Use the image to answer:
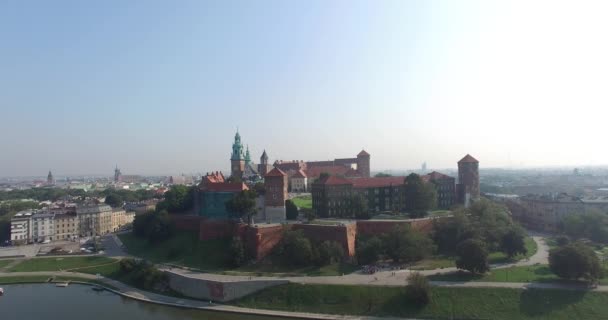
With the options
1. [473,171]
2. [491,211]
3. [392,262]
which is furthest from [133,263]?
[473,171]

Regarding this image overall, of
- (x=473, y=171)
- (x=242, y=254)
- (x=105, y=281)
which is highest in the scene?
(x=473, y=171)

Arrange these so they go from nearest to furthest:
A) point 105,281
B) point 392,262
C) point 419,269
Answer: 1. point 419,269
2. point 392,262
3. point 105,281

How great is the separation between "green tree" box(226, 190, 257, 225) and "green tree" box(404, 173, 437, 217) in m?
15.7

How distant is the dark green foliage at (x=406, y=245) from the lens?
34.3m

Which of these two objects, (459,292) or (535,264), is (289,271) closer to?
(459,292)

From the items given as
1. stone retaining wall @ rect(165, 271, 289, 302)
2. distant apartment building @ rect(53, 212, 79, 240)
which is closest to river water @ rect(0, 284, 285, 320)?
stone retaining wall @ rect(165, 271, 289, 302)

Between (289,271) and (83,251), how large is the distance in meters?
27.9

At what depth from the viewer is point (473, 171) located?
166 feet

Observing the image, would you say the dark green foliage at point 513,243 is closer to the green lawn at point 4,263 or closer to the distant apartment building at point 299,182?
the distant apartment building at point 299,182

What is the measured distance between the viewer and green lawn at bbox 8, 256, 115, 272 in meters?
43.1

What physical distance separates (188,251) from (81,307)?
1054 centimetres

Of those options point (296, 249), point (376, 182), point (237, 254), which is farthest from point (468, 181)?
point (237, 254)

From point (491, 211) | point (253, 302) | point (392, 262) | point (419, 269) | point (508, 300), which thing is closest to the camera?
point (508, 300)

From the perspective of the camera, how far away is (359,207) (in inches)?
1678
